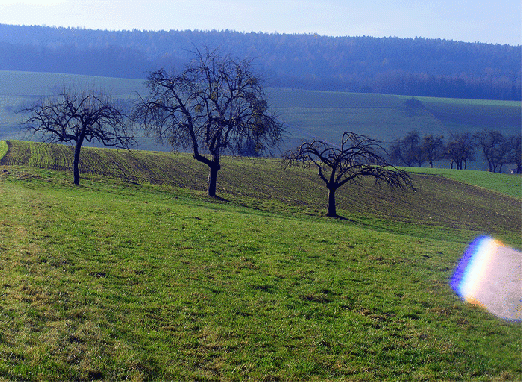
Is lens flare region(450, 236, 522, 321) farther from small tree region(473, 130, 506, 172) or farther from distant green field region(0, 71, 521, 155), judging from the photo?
distant green field region(0, 71, 521, 155)

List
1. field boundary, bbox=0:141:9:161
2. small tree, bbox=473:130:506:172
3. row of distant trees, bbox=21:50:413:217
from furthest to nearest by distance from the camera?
small tree, bbox=473:130:506:172 < field boundary, bbox=0:141:9:161 < row of distant trees, bbox=21:50:413:217

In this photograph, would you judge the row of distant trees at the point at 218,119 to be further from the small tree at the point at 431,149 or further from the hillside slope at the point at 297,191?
the small tree at the point at 431,149

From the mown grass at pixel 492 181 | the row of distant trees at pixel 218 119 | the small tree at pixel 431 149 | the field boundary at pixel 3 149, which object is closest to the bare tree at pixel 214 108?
the row of distant trees at pixel 218 119

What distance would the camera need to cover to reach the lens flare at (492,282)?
39.7 feet

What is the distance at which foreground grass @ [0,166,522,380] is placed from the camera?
26.4 ft

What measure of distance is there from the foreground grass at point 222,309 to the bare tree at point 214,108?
15168mm

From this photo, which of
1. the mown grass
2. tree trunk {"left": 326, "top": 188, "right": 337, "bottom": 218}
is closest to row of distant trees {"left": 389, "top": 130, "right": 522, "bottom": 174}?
the mown grass

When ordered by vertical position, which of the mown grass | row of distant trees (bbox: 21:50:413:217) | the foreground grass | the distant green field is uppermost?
the distant green field

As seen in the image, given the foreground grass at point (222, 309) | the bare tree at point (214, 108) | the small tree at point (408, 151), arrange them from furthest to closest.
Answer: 1. the small tree at point (408, 151)
2. the bare tree at point (214, 108)
3. the foreground grass at point (222, 309)

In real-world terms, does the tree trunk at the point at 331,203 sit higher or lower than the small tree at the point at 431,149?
lower

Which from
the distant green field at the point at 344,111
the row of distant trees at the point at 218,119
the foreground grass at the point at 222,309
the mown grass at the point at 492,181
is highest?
the distant green field at the point at 344,111

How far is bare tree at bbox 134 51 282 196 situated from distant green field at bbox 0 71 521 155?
273 ft

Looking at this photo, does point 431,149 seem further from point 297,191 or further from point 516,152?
point 297,191

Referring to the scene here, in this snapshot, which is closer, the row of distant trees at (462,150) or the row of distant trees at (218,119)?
the row of distant trees at (218,119)
